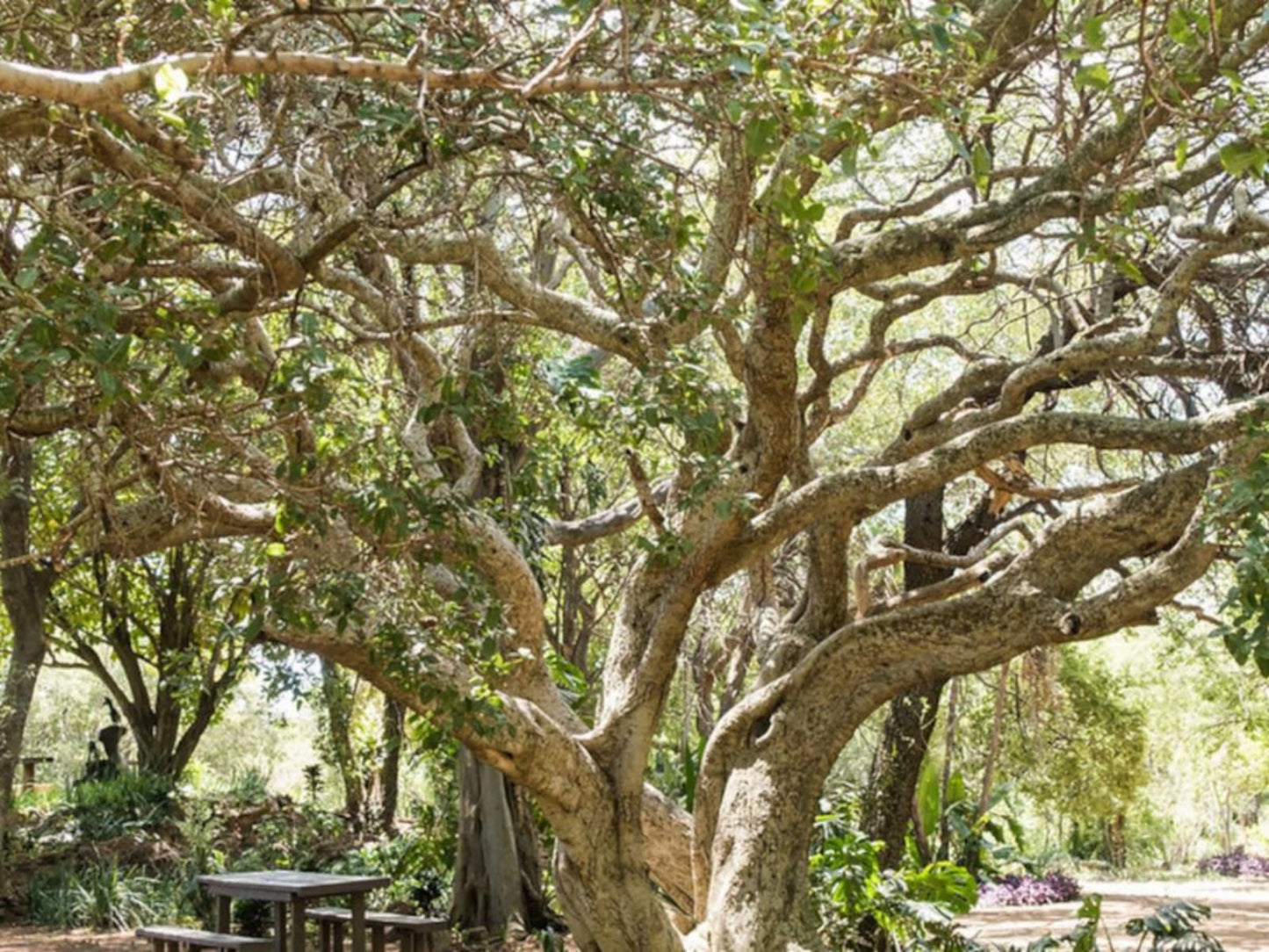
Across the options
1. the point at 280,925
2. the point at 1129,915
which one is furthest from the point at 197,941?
the point at 1129,915

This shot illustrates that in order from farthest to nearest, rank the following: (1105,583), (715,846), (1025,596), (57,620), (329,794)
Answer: (329,794), (57,620), (1105,583), (715,846), (1025,596)

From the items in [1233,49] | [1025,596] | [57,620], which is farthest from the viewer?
[57,620]

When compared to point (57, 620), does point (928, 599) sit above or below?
below

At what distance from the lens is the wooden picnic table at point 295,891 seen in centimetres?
794

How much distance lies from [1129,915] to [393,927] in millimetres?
8014

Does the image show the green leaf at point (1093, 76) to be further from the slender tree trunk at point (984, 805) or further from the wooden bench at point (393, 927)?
the slender tree trunk at point (984, 805)

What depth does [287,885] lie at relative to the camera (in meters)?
7.95

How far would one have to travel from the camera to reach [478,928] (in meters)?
A: 10.7

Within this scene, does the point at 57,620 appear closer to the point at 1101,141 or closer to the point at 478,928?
the point at 478,928

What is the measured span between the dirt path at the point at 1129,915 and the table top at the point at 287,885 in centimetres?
420

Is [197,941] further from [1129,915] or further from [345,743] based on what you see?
[345,743]

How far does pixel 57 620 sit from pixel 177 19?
1475 centimetres

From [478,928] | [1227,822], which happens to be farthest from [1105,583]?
[1227,822]

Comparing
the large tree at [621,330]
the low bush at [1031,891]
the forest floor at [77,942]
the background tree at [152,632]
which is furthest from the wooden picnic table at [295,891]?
the low bush at [1031,891]
